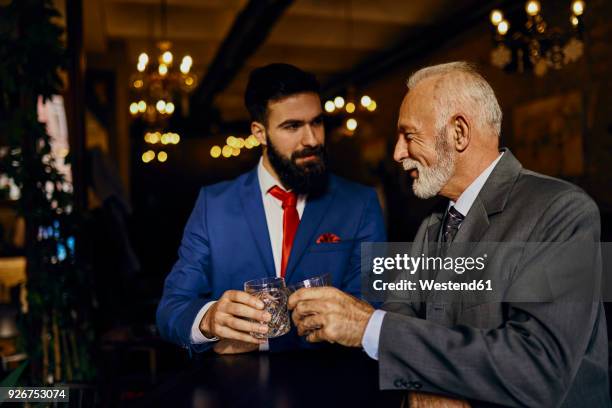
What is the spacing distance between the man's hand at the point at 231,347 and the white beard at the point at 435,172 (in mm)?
760

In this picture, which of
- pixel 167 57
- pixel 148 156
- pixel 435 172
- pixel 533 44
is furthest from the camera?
pixel 148 156

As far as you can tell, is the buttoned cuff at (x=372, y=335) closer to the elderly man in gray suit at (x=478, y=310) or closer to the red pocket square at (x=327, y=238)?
the elderly man in gray suit at (x=478, y=310)

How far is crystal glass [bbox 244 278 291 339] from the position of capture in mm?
1517

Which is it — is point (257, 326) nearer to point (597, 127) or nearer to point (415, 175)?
point (415, 175)

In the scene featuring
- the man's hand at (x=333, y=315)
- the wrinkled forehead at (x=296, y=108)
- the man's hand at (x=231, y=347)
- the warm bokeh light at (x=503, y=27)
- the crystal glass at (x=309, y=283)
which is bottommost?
the man's hand at (x=231, y=347)

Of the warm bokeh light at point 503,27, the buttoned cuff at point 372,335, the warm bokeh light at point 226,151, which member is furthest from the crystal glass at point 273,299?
the warm bokeh light at point 226,151

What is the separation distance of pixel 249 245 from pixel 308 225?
23 cm

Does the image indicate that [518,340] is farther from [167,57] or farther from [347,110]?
[347,110]

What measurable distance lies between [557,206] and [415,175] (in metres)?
0.46

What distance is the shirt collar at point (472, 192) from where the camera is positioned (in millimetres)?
1588

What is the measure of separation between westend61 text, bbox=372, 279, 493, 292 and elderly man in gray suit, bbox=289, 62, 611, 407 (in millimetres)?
47

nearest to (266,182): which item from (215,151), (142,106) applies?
(142,106)

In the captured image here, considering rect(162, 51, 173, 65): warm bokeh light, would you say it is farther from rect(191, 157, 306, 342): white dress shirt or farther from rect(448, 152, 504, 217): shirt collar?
rect(448, 152, 504, 217): shirt collar

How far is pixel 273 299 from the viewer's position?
1.52m
